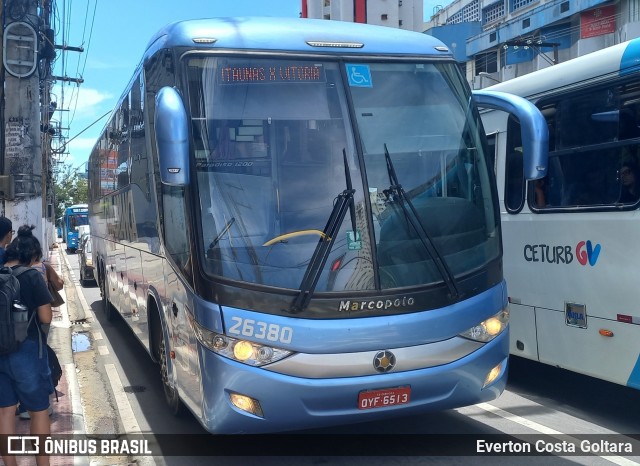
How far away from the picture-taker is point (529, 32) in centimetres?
4350

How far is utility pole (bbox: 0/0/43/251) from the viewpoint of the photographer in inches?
336

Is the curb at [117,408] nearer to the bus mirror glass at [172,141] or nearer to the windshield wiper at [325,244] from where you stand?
the windshield wiper at [325,244]

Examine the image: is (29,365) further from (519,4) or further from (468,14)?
(468,14)

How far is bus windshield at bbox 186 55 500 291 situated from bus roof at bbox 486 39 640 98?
165cm

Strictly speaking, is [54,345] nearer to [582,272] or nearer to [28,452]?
[28,452]

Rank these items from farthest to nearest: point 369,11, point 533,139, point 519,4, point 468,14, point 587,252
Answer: point 369,11, point 468,14, point 519,4, point 587,252, point 533,139

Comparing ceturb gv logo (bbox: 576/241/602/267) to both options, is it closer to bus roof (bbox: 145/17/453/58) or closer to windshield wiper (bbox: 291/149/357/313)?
bus roof (bbox: 145/17/453/58)

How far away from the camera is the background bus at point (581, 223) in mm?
5539

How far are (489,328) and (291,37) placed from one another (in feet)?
8.75

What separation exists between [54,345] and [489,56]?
44.3 metres

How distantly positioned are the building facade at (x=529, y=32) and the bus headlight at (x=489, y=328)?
27645 millimetres

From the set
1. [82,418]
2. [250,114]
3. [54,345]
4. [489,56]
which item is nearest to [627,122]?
[250,114]

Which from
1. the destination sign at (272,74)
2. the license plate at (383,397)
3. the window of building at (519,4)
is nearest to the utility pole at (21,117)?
the destination sign at (272,74)

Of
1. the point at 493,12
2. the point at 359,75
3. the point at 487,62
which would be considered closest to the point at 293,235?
the point at 359,75
